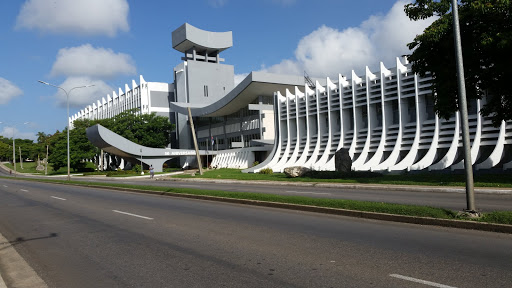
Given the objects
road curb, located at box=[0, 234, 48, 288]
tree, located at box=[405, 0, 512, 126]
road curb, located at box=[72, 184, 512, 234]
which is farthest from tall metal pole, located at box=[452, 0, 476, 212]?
road curb, located at box=[0, 234, 48, 288]

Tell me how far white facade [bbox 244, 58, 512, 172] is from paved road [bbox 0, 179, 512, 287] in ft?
71.0

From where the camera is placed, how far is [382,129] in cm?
3800

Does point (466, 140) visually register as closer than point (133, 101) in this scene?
Yes

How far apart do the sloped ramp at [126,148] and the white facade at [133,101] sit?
22048mm

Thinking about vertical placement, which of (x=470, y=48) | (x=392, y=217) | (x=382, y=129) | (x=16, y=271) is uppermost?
(x=470, y=48)

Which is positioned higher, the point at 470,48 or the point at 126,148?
the point at 470,48

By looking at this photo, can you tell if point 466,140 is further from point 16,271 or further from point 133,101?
point 133,101

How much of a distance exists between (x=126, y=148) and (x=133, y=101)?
40493 millimetres

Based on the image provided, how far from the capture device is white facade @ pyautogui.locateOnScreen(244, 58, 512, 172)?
30594mm

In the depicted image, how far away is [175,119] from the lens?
306ft

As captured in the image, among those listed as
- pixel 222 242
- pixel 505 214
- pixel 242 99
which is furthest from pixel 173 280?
pixel 242 99

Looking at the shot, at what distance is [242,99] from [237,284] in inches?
2290

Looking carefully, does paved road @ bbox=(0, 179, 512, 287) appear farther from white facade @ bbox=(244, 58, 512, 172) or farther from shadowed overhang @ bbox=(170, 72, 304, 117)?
shadowed overhang @ bbox=(170, 72, 304, 117)

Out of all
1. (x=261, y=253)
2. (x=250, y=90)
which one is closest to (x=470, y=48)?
(x=261, y=253)
